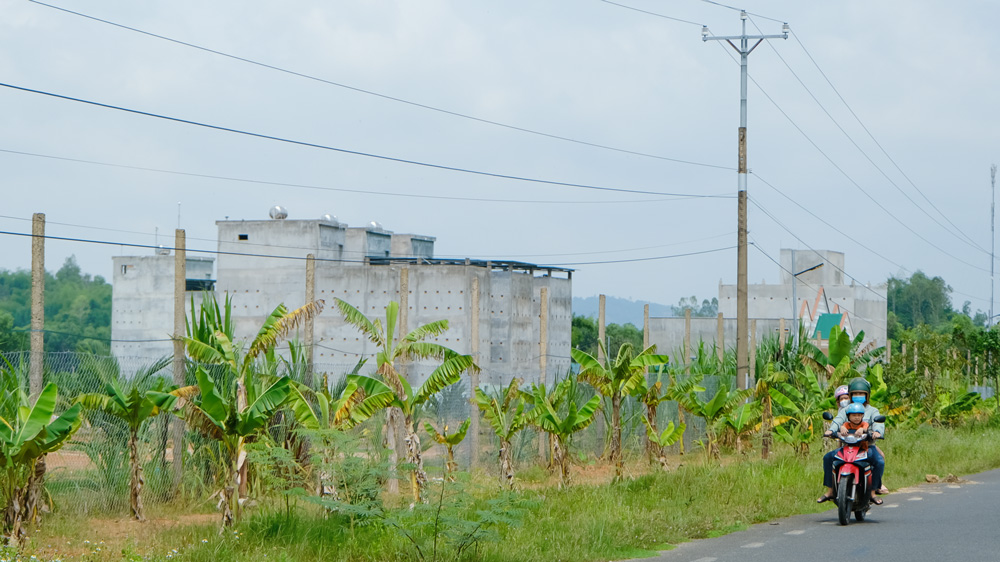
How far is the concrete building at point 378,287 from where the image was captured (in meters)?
51.9

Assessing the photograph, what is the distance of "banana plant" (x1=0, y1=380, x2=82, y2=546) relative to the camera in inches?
425

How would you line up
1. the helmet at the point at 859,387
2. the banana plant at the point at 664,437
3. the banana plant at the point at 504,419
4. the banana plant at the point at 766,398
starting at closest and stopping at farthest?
the helmet at the point at 859,387 < the banana plant at the point at 504,419 < the banana plant at the point at 664,437 < the banana plant at the point at 766,398

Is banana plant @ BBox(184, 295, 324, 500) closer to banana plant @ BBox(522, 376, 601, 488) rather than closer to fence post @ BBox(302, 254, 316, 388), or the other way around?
fence post @ BBox(302, 254, 316, 388)

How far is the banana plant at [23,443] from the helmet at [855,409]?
9533mm

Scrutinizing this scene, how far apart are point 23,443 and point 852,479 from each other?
9.56 m

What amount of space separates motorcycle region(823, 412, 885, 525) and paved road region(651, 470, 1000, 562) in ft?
0.63

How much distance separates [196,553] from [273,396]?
9.86 feet

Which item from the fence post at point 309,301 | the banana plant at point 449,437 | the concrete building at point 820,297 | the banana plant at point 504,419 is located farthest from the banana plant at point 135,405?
the concrete building at point 820,297

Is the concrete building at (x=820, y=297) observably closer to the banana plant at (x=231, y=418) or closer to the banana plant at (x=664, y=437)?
the banana plant at (x=664, y=437)

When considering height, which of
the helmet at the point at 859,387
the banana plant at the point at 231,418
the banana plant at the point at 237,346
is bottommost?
the banana plant at the point at 231,418

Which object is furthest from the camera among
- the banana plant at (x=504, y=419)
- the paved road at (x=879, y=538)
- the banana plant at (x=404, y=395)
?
the banana plant at (x=504, y=419)

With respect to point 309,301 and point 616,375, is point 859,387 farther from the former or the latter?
point 309,301

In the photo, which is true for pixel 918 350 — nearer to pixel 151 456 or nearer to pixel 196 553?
pixel 151 456

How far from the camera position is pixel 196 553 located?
384 inches
